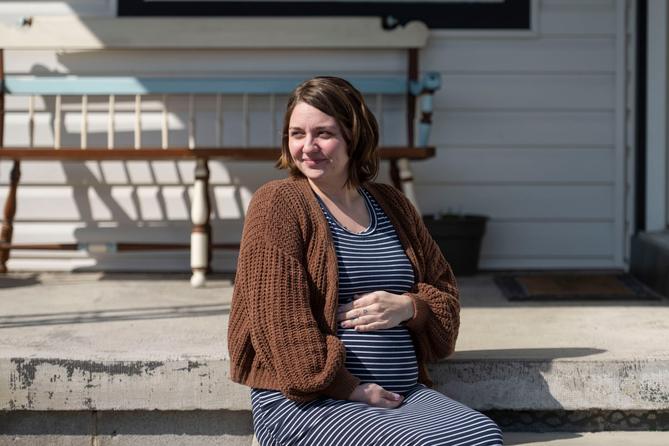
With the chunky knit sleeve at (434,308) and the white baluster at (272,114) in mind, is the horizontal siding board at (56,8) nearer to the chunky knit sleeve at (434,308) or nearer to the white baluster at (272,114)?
the white baluster at (272,114)

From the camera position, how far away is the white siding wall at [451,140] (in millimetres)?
4250

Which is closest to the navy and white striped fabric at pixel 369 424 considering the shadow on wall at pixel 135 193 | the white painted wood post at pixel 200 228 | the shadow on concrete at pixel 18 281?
the white painted wood post at pixel 200 228

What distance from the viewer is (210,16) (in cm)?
424

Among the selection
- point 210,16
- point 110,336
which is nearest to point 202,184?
point 210,16

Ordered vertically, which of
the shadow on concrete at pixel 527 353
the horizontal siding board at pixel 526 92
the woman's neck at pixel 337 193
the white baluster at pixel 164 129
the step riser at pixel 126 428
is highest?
the horizontal siding board at pixel 526 92

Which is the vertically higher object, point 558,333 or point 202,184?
point 202,184

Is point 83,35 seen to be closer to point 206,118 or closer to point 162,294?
point 206,118

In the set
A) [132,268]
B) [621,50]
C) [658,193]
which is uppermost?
[621,50]

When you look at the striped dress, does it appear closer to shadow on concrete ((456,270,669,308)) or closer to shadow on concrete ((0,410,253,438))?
shadow on concrete ((0,410,253,438))

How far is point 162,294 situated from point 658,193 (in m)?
2.03

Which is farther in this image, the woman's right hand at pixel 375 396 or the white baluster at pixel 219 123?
Answer: the white baluster at pixel 219 123

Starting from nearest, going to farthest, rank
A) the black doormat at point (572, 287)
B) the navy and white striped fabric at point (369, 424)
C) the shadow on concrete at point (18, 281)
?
the navy and white striped fabric at point (369, 424), the black doormat at point (572, 287), the shadow on concrete at point (18, 281)

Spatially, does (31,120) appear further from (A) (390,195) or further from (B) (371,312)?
(B) (371,312)

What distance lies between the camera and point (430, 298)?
7.16 ft
